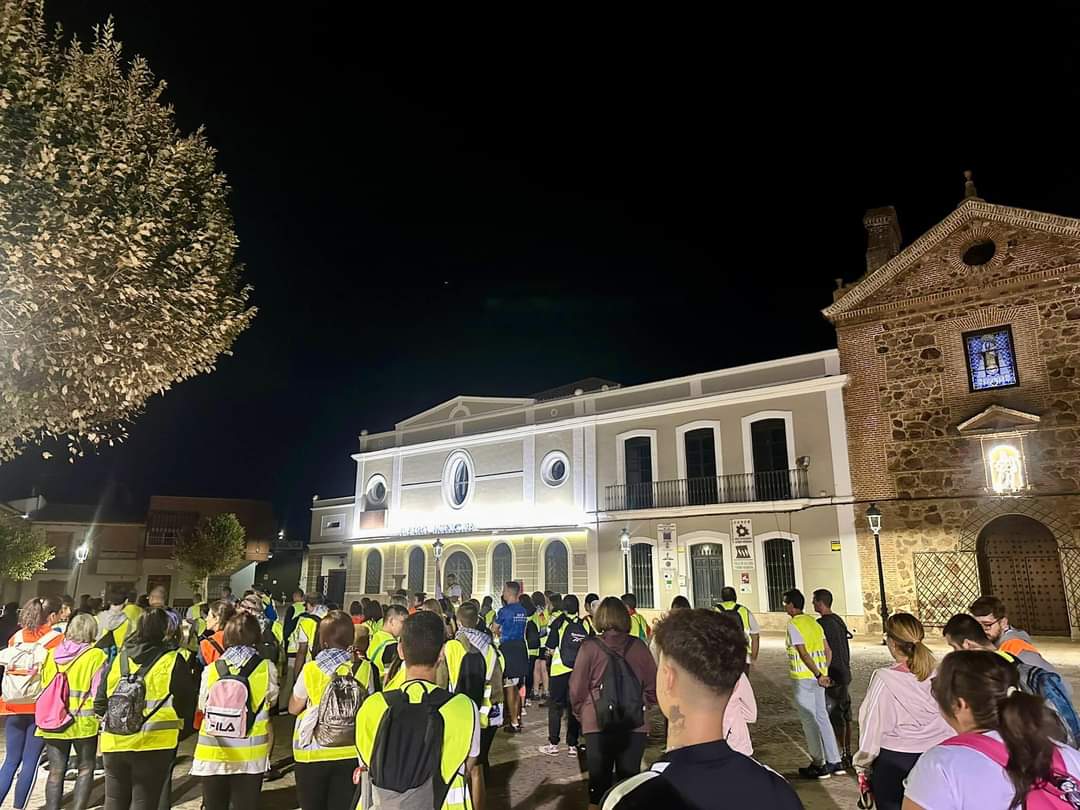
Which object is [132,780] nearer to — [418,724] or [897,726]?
[418,724]

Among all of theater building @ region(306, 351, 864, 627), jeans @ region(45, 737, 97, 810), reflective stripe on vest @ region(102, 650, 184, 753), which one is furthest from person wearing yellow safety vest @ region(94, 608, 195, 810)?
theater building @ region(306, 351, 864, 627)

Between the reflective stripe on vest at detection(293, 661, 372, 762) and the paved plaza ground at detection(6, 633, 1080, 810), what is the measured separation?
237 cm

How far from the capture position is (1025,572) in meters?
17.0

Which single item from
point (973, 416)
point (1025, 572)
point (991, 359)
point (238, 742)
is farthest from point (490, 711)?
point (991, 359)

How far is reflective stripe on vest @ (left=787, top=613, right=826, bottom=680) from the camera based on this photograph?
661 centimetres

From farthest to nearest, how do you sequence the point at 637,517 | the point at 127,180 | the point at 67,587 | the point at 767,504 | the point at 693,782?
the point at 67,587 < the point at 637,517 < the point at 767,504 < the point at 127,180 < the point at 693,782

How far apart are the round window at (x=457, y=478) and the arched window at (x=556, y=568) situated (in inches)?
193

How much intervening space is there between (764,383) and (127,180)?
18519mm

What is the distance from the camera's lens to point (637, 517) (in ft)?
75.3

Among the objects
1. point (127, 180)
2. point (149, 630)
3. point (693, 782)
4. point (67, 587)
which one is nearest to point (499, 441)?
point (127, 180)

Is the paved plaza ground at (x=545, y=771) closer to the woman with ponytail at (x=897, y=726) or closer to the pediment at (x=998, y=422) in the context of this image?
the woman with ponytail at (x=897, y=726)

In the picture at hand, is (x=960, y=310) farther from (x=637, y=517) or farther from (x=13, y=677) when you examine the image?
A: (x=13, y=677)

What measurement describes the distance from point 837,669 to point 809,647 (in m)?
0.57

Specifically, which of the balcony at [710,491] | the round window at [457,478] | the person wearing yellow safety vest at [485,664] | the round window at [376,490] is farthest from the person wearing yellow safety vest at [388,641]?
the round window at [376,490]
